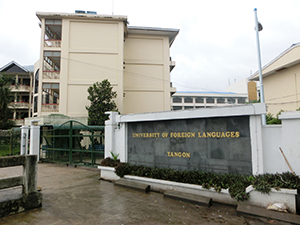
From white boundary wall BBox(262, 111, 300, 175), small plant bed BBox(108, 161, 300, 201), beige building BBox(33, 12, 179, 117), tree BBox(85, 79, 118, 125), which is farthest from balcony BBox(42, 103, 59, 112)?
white boundary wall BBox(262, 111, 300, 175)

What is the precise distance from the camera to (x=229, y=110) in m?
5.35

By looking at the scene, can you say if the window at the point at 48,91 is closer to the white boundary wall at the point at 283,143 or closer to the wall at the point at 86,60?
the wall at the point at 86,60

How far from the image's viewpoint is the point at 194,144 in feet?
19.5

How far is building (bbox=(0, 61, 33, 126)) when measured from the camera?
33.2 meters

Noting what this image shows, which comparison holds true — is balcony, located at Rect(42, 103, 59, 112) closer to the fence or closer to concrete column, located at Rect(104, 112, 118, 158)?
the fence

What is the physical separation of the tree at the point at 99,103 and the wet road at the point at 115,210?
36.9 ft

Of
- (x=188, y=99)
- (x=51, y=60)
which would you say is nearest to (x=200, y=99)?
(x=188, y=99)

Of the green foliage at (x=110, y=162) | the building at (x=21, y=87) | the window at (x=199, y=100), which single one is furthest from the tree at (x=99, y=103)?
the window at (x=199, y=100)

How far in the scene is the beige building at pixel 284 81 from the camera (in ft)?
52.7

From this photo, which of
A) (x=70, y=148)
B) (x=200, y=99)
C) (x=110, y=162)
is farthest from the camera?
(x=200, y=99)

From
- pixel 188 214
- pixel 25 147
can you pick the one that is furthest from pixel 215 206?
pixel 25 147

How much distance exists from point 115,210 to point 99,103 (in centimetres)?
1412

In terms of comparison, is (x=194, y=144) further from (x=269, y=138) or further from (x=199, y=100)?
(x=199, y=100)

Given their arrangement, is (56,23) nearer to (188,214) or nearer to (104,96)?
(104,96)
